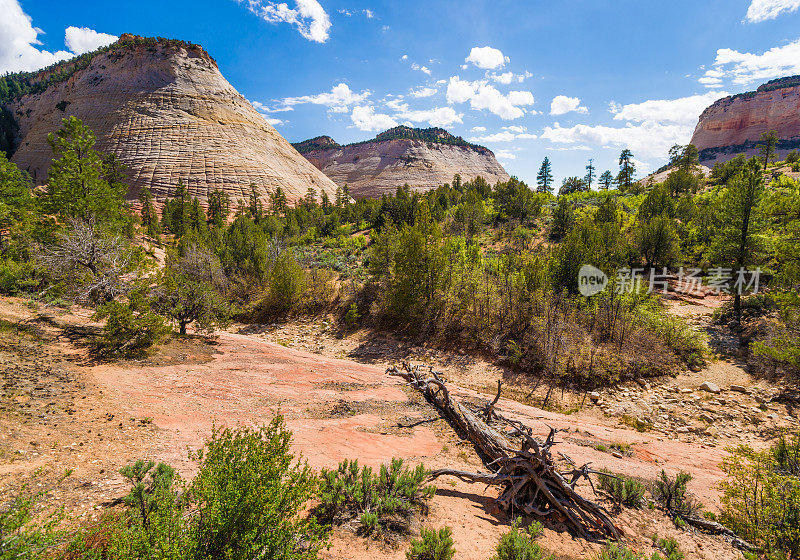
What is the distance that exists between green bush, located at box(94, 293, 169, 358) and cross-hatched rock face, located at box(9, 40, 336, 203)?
54.4 metres

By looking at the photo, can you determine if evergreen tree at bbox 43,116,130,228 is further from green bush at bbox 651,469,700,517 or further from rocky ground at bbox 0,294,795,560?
green bush at bbox 651,469,700,517

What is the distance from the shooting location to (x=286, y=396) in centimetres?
884

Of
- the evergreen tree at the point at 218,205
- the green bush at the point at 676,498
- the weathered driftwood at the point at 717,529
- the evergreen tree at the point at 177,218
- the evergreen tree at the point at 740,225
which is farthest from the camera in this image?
the evergreen tree at the point at 218,205

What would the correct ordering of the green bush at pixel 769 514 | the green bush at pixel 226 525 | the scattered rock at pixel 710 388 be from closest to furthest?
1. the green bush at pixel 226 525
2. the green bush at pixel 769 514
3. the scattered rock at pixel 710 388

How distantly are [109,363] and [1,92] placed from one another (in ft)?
489

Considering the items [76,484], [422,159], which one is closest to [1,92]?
[422,159]

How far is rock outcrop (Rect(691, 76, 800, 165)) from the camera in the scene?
87.1 meters

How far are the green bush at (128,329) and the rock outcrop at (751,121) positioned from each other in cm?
12840

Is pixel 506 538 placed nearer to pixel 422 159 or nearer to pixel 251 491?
pixel 251 491

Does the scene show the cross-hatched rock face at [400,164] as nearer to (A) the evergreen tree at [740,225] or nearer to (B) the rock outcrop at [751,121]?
(B) the rock outcrop at [751,121]

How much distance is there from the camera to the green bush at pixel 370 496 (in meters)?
4.25

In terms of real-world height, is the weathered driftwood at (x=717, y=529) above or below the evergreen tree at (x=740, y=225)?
below

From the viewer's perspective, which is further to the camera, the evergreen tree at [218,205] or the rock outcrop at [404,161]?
the rock outcrop at [404,161]

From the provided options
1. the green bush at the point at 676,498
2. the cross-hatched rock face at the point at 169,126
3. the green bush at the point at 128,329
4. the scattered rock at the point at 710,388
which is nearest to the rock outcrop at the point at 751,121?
the scattered rock at the point at 710,388
